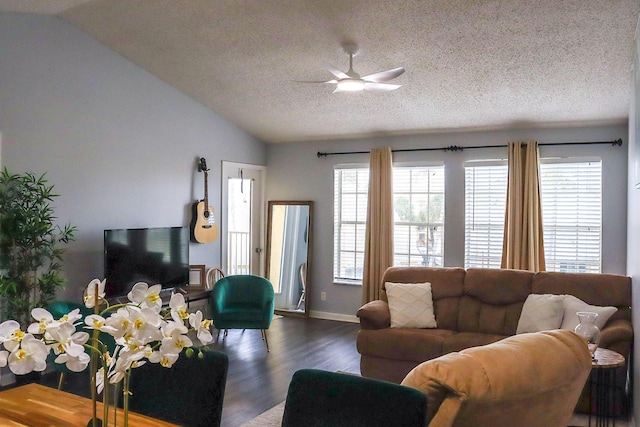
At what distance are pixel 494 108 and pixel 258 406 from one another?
3.69 metres

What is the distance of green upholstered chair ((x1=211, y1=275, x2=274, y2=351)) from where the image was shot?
548 cm

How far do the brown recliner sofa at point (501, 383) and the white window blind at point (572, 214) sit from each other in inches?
160

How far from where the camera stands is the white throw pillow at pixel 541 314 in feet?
14.1

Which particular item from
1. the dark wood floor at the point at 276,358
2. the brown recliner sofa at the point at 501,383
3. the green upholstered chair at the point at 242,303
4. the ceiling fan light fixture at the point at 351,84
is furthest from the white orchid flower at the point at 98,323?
the green upholstered chair at the point at 242,303

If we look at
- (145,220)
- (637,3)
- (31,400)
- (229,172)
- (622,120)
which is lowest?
(31,400)

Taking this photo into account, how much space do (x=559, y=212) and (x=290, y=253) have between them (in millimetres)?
3372

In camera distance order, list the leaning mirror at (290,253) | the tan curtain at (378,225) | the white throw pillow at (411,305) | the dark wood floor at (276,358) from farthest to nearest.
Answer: the leaning mirror at (290,253) < the tan curtain at (378,225) < the white throw pillow at (411,305) < the dark wood floor at (276,358)

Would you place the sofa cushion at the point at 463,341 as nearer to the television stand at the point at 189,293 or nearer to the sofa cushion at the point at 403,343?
the sofa cushion at the point at 403,343

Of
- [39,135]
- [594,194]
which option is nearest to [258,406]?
[39,135]

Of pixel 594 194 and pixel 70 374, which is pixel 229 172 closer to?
pixel 70 374

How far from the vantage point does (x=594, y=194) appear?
5.77 m

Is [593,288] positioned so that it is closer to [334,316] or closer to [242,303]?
[242,303]

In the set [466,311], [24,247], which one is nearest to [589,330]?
[466,311]

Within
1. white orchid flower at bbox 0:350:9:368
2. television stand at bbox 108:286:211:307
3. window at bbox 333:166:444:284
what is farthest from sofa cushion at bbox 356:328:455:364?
white orchid flower at bbox 0:350:9:368
